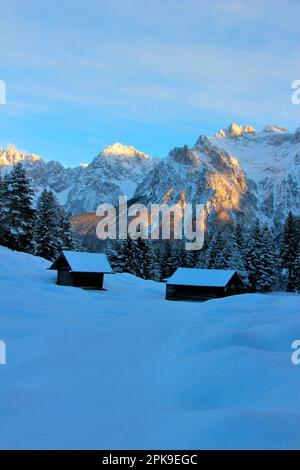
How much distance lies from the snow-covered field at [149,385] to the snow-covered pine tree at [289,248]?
4289 centimetres

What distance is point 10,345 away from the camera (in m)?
14.4

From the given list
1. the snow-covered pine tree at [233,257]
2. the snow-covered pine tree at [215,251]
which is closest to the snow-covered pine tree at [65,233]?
the snow-covered pine tree at [215,251]

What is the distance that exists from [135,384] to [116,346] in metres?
4.85

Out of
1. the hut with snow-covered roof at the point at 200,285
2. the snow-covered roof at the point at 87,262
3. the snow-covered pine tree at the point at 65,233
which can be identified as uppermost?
the snow-covered pine tree at the point at 65,233

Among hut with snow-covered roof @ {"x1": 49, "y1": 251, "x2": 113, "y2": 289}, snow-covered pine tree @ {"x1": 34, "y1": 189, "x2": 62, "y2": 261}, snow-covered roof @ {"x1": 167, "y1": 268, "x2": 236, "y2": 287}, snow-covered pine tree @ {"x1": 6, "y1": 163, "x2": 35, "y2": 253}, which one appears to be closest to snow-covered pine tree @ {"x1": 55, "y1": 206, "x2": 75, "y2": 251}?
snow-covered pine tree @ {"x1": 34, "y1": 189, "x2": 62, "y2": 261}

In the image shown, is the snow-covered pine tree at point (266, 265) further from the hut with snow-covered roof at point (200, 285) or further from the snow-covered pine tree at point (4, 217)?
the snow-covered pine tree at point (4, 217)

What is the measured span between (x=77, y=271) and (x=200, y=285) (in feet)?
41.3

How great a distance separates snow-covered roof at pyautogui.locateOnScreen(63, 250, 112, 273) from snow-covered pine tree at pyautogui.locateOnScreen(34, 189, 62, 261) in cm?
1119

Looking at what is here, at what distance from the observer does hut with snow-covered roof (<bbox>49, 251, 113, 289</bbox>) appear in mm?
39875

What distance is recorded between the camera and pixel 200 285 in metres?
41.1

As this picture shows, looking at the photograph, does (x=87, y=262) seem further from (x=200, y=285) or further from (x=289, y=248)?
(x=289, y=248)

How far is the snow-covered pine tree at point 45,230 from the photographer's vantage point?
51281mm

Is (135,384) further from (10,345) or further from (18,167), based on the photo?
(18,167)
